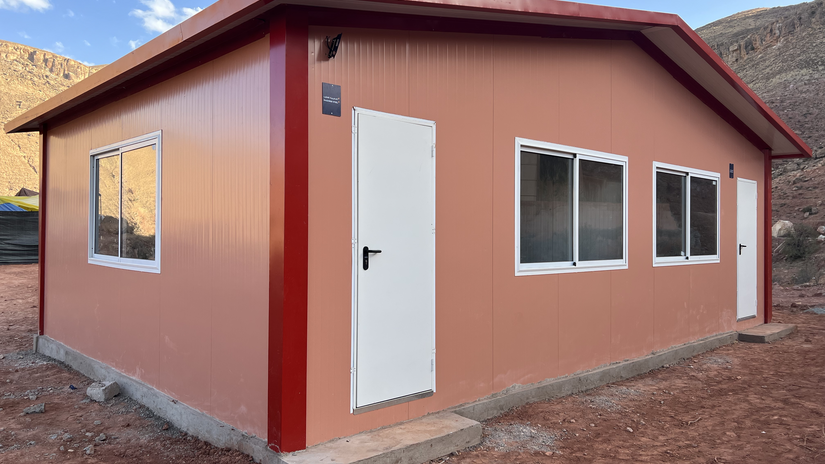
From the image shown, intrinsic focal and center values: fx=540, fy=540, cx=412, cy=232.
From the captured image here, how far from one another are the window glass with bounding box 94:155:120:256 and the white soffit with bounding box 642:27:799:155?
19.2 feet

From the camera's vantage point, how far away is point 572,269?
5.26 meters

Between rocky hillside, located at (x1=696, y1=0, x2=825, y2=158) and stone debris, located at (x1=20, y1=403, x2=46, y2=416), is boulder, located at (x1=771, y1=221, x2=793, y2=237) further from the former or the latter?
stone debris, located at (x1=20, y1=403, x2=46, y2=416)

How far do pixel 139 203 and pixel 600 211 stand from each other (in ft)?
15.0

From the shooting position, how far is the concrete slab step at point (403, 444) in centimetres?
320

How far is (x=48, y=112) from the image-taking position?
6305 mm

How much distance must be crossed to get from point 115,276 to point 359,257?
3.17 m

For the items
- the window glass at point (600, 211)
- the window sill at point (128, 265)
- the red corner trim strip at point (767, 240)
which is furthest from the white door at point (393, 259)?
the red corner trim strip at point (767, 240)

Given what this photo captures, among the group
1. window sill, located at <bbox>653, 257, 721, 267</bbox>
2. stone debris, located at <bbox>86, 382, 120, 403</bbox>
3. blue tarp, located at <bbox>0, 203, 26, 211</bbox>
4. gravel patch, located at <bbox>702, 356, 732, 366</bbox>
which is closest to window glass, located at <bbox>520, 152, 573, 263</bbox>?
window sill, located at <bbox>653, 257, 721, 267</bbox>

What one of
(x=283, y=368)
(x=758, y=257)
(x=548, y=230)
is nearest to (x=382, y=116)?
(x=283, y=368)

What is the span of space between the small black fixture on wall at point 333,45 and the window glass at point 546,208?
208cm

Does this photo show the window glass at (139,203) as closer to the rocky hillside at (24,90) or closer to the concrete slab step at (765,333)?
the concrete slab step at (765,333)

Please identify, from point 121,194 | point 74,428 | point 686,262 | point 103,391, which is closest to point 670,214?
point 686,262

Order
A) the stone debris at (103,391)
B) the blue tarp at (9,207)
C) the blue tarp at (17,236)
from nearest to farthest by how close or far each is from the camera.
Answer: the stone debris at (103,391)
the blue tarp at (17,236)
the blue tarp at (9,207)

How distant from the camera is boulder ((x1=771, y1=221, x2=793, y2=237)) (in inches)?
709
